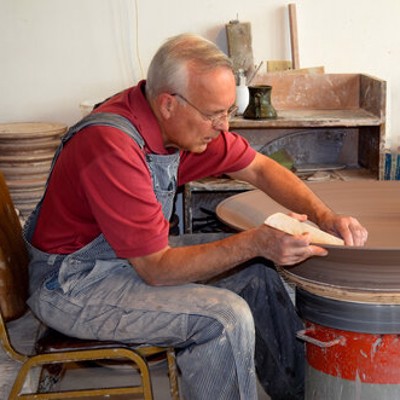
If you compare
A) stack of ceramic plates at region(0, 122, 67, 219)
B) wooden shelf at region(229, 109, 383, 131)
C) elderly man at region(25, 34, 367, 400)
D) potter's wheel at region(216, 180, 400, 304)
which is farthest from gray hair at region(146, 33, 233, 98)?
stack of ceramic plates at region(0, 122, 67, 219)

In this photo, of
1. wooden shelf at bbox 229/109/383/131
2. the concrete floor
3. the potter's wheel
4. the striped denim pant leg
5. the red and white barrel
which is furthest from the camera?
wooden shelf at bbox 229/109/383/131

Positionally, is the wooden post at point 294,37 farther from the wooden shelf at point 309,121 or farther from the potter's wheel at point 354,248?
the potter's wheel at point 354,248

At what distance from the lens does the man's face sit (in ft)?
6.02

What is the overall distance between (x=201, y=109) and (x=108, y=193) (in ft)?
1.05

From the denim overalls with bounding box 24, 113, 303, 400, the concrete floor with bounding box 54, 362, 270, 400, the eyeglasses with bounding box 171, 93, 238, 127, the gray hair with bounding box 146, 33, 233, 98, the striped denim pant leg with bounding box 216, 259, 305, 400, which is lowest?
the concrete floor with bounding box 54, 362, 270, 400

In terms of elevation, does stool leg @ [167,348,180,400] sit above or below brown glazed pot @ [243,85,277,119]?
below

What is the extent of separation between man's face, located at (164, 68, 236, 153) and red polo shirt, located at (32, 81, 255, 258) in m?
0.06

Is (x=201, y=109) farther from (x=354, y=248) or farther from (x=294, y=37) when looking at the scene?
(x=294, y=37)

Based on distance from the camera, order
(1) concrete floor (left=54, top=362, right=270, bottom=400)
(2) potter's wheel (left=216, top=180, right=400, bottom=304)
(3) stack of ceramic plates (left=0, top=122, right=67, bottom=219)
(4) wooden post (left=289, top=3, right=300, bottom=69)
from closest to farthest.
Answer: (2) potter's wheel (left=216, top=180, right=400, bottom=304) < (1) concrete floor (left=54, top=362, right=270, bottom=400) < (3) stack of ceramic plates (left=0, top=122, right=67, bottom=219) < (4) wooden post (left=289, top=3, right=300, bottom=69)

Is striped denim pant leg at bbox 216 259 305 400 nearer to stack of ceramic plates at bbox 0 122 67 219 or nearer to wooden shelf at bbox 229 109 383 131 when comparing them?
wooden shelf at bbox 229 109 383 131

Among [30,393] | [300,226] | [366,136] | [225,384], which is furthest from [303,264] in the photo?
[366,136]

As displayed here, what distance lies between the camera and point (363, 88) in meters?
3.44

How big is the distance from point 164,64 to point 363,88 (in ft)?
5.91

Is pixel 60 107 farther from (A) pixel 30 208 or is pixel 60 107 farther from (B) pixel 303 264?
(B) pixel 303 264
